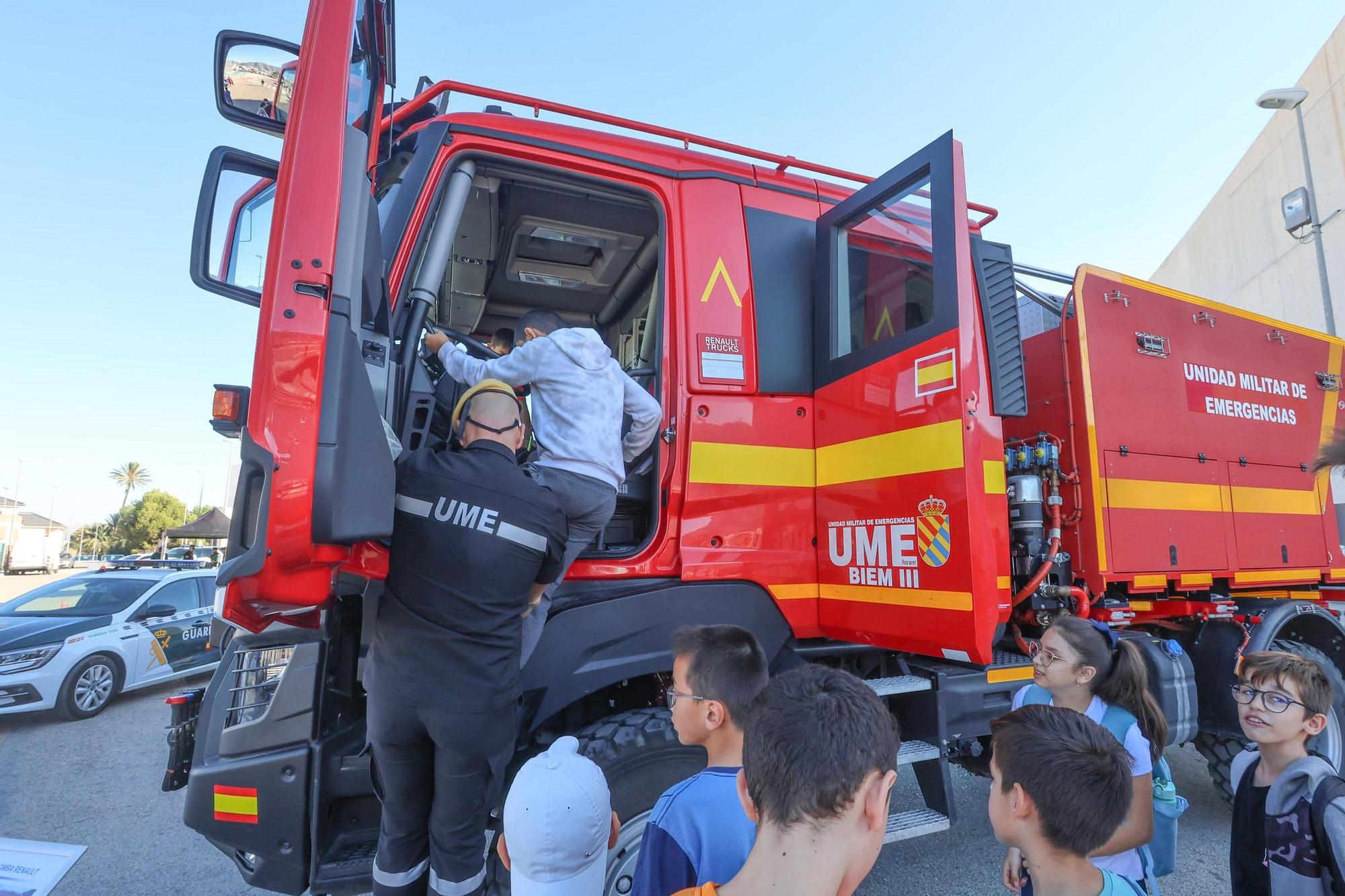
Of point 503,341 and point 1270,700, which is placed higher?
point 503,341

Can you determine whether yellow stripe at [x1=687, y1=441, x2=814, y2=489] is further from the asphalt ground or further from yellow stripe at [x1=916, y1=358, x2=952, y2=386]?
the asphalt ground

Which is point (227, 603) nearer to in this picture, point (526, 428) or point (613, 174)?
point (526, 428)

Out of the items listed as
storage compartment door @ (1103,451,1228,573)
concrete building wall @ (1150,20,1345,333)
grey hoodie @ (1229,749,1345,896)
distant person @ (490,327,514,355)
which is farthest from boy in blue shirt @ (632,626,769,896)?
concrete building wall @ (1150,20,1345,333)

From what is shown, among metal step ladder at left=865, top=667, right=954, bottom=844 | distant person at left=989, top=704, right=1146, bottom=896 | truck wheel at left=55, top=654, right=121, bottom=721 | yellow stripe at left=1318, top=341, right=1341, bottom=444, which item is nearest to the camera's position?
distant person at left=989, top=704, right=1146, bottom=896

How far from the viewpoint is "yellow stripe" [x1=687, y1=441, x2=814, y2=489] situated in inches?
107

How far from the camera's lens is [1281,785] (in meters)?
2.16

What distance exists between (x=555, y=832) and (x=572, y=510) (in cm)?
120

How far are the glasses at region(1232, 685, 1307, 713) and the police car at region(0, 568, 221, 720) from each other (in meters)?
7.30

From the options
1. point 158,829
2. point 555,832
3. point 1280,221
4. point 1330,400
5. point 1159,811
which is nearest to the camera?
point 555,832

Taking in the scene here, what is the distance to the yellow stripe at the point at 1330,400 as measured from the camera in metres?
4.46

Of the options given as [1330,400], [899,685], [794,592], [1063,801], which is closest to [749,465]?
[794,592]

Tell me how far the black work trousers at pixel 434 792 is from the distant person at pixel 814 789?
108 cm

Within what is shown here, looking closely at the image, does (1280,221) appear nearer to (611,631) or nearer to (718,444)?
(718,444)

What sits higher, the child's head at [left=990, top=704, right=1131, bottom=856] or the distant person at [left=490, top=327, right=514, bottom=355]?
the distant person at [left=490, top=327, right=514, bottom=355]
